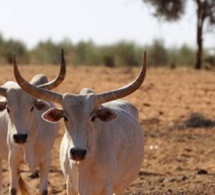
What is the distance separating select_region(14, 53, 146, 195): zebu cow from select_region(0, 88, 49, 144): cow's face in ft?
2.77

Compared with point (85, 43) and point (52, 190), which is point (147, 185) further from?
point (85, 43)

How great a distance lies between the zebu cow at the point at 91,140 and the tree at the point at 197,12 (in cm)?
2070

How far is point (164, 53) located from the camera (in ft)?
117

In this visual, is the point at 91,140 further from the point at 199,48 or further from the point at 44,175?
the point at 199,48

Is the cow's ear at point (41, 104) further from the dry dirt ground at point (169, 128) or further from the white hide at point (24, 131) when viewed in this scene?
the dry dirt ground at point (169, 128)

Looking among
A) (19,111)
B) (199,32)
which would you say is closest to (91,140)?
(19,111)

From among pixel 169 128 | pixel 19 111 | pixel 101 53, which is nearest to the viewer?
pixel 19 111

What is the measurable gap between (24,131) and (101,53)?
26.9 m

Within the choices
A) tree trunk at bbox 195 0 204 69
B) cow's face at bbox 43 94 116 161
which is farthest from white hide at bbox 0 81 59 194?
tree trunk at bbox 195 0 204 69

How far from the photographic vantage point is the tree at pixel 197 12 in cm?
2831

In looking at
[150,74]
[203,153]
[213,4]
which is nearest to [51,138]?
[203,153]

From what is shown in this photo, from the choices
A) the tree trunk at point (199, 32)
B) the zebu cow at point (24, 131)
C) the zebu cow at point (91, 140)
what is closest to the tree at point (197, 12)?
the tree trunk at point (199, 32)

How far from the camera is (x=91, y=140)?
7188 millimetres

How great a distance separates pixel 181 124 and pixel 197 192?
6.03m
